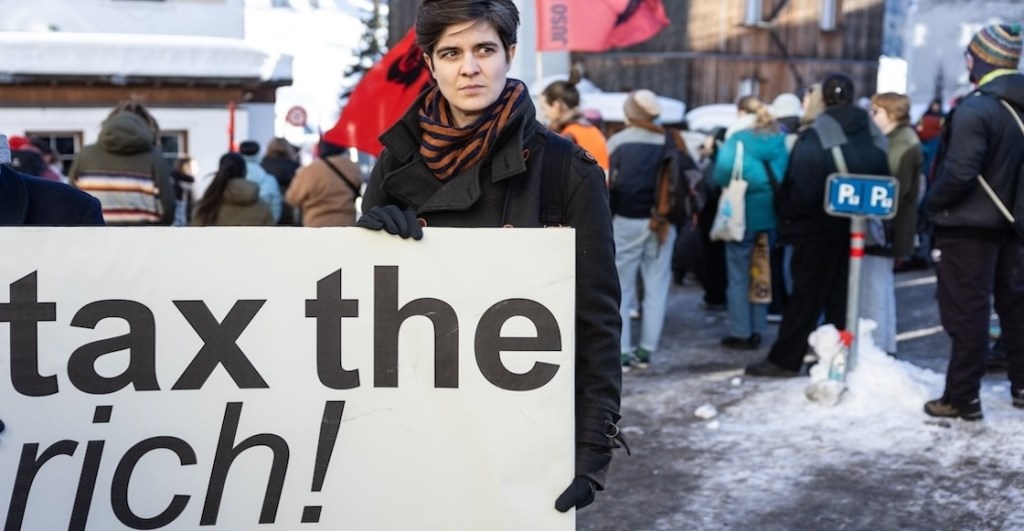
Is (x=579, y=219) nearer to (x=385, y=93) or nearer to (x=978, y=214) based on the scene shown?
(x=978, y=214)

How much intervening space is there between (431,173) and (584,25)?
6628 mm

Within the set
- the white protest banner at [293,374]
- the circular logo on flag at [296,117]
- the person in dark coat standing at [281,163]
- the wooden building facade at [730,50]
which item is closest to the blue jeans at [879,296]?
the person in dark coat standing at [281,163]

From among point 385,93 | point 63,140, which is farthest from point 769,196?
point 63,140

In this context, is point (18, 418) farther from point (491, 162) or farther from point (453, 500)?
point (491, 162)

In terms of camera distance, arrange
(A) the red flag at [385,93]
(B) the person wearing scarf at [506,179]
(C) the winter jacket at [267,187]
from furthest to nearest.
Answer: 1. (C) the winter jacket at [267,187]
2. (A) the red flag at [385,93]
3. (B) the person wearing scarf at [506,179]

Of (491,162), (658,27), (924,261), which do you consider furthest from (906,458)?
(924,261)

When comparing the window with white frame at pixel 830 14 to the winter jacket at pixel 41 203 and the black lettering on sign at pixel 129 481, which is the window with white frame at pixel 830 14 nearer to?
the winter jacket at pixel 41 203

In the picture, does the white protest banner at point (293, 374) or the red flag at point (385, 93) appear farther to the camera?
the red flag at point (385, 93)

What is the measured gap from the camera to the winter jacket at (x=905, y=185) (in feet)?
27.8

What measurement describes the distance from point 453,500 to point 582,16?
708 centimetres

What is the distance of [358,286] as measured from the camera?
265 cm

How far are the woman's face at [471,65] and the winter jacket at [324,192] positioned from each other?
6576mm

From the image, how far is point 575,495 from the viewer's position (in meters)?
2.65

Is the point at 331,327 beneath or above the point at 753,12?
beneath
